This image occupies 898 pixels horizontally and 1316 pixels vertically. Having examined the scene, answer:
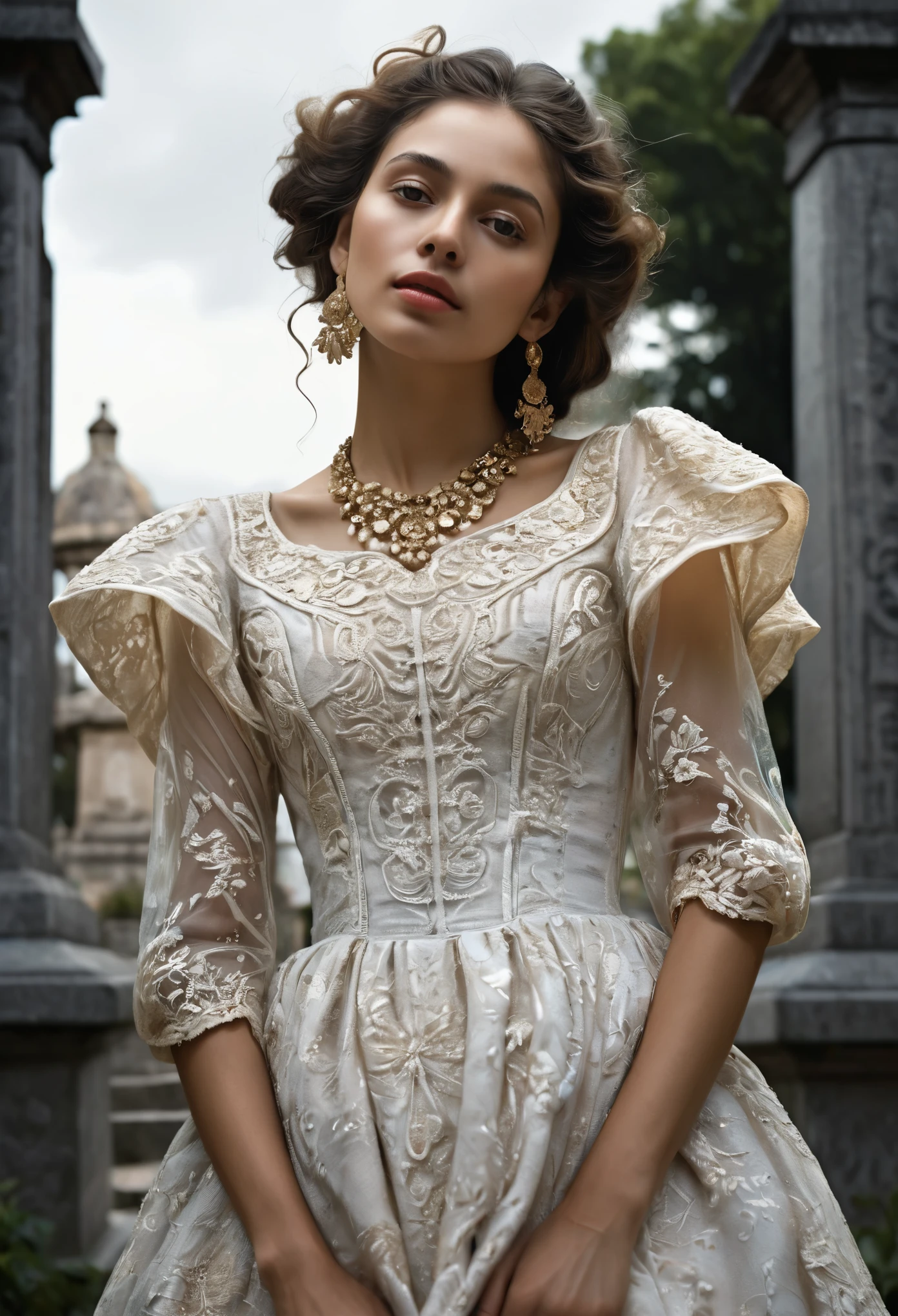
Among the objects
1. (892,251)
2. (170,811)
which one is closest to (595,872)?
(170,811)

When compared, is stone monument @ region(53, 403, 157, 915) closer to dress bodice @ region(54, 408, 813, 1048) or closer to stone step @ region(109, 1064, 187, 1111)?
stone step @ region(109, 1064, 187, 1111)

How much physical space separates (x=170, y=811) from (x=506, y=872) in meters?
0.46

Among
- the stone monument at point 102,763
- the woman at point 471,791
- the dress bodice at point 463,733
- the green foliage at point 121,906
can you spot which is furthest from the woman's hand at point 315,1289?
the stone monument at point 102,763

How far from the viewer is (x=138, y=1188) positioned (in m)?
6.27

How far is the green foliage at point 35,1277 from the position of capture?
11.5 feet

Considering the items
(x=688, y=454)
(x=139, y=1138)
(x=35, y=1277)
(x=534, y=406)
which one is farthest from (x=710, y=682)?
(x=139, y=1138)

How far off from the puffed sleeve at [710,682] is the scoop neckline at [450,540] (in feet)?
0.35

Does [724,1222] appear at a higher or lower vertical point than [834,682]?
lower

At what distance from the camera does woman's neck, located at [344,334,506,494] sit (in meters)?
2.16

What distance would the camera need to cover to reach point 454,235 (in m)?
1.96

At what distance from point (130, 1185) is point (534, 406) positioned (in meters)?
5.07

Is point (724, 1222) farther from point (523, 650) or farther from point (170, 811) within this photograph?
point (170, 811)

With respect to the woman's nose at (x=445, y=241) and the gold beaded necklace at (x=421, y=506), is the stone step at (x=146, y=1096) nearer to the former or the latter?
the gold beaded necklace at (x=421, y=506)

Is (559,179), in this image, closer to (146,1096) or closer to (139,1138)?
(139,1138)
